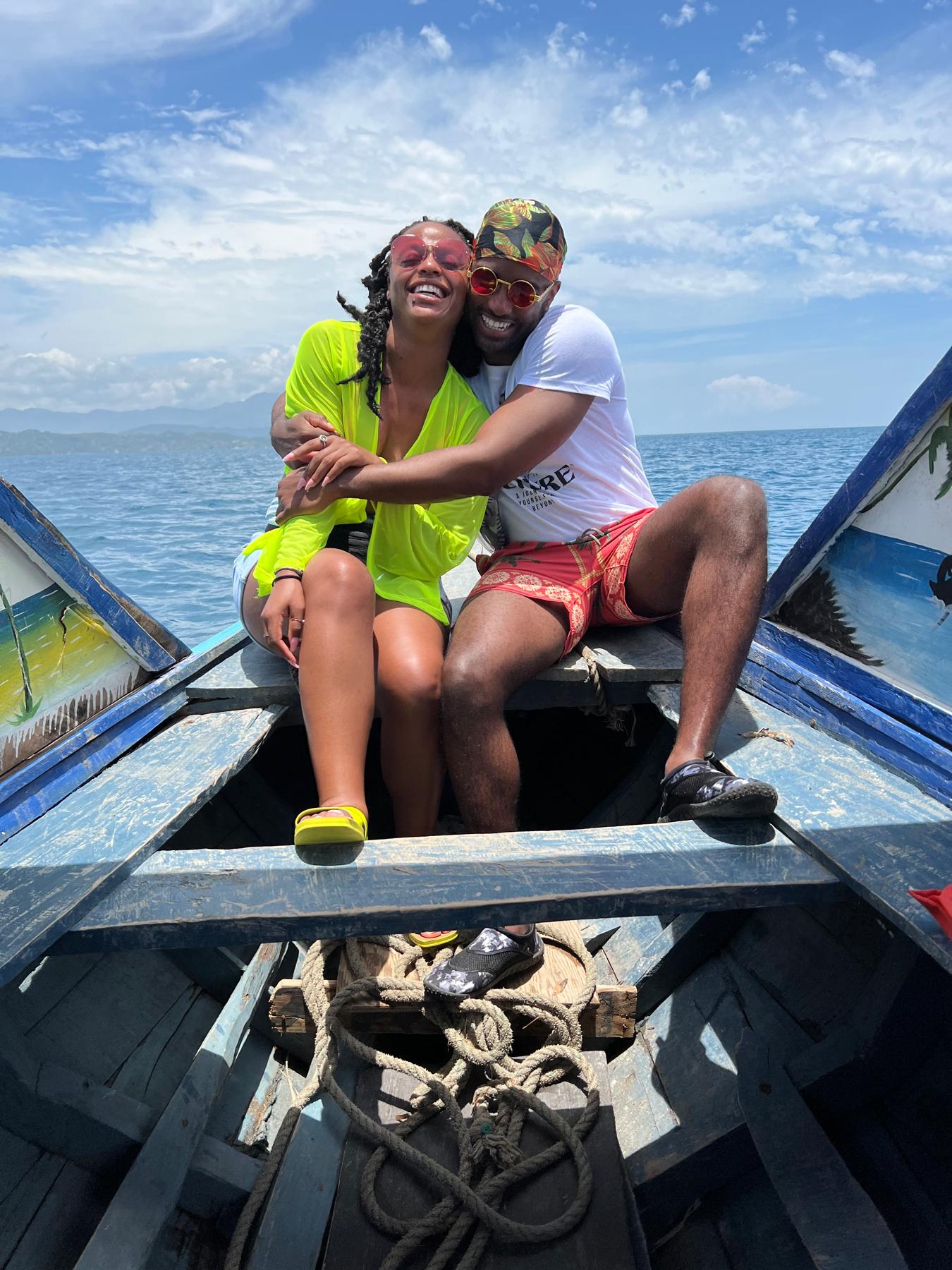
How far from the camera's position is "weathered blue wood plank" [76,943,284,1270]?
53.7 inches

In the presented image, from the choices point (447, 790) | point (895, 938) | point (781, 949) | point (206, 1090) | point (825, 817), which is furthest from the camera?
point (447, 790)

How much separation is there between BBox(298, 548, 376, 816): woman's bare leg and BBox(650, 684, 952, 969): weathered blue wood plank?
681 mm

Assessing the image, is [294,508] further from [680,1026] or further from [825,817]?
[680,1026]

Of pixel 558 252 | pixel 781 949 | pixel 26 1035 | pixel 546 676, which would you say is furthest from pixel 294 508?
pixel 781 949

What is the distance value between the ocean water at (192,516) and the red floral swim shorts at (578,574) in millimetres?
809

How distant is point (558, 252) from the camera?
202cm

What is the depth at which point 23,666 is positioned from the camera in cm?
177

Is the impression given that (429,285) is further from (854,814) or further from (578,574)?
(854,814)

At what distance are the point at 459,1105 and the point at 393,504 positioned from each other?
1319 millimetres

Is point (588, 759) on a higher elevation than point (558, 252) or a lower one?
lower

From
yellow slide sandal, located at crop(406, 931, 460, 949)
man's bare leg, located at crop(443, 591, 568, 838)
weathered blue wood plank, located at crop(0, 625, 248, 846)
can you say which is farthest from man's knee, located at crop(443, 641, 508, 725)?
weathered blue wood plank, located at crop(0, 625, 248, 846)

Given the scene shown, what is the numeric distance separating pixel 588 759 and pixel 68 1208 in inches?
71.1

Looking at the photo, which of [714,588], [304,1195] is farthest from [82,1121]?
[714,588]

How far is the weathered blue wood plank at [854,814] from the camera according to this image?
3.92 feet
